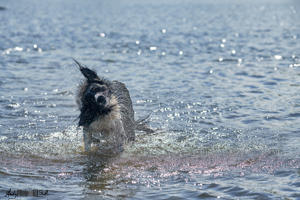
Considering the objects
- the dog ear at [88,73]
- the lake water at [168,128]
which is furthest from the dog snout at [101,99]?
the lake water at [168,128]

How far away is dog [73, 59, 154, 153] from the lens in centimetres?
697

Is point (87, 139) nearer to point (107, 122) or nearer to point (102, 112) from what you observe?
point (107, 122)

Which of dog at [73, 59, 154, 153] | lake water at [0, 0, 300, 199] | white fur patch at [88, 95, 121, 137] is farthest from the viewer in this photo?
white fur patch at [88, 95, 121, 137]

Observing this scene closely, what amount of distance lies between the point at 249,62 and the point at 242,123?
8690mm

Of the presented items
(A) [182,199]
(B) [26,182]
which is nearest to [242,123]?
(A) [182,199]

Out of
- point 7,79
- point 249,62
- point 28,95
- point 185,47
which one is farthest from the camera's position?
point 185,47

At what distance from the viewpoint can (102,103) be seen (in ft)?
22.7

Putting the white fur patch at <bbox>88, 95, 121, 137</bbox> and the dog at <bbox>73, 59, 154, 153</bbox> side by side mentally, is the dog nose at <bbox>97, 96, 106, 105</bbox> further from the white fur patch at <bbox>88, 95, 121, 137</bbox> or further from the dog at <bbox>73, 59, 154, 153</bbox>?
the white fur patch at <bbox>88, 95, 121, 137</bbox>

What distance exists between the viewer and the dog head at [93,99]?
271 inches

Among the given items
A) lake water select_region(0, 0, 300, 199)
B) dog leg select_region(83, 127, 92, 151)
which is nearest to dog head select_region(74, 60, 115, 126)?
dog leg select_region(83, 127, 92, 151)

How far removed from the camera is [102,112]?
706 cm

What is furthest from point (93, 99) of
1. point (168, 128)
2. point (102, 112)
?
point (168, 128)

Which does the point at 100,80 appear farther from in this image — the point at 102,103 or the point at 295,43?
the point at 295,43

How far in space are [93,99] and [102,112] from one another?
343mm
